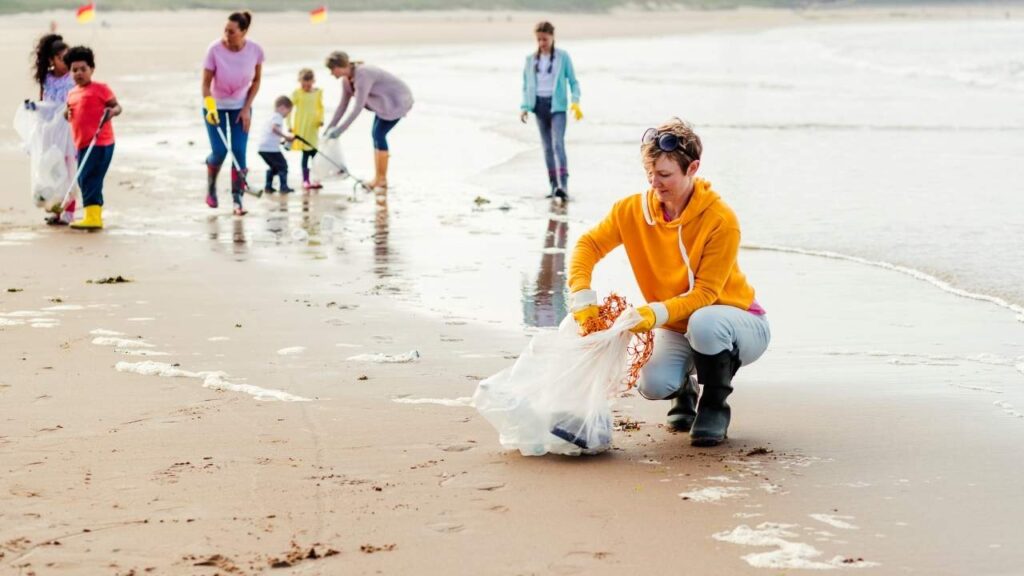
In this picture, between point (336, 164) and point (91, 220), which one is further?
point (336, 164)

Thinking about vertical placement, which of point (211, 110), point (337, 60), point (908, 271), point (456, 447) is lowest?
point (456, 447)

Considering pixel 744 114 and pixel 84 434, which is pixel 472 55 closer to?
pixel 744 114

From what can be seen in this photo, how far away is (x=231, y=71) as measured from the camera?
1102cm

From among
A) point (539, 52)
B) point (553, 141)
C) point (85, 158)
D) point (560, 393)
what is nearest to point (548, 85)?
point (539, 52)

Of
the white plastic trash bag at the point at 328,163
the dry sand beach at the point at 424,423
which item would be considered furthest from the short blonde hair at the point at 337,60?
the dry sand beach at the point at 424,423

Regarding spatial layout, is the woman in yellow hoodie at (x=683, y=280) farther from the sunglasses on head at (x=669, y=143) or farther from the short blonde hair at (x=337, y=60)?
the short blonde hair at (x=337, y=60)

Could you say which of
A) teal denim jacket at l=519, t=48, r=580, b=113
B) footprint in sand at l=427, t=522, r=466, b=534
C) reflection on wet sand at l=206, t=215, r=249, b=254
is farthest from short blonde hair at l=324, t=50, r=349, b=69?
footprint in sand at l=427, t=522, r=466, b=534

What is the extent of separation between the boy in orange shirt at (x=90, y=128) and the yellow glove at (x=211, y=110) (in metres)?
0.77

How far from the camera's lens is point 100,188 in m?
10.3

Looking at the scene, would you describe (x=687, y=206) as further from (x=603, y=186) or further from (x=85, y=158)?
(x=603, y=186)

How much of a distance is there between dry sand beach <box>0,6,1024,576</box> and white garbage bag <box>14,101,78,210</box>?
332 millimetres

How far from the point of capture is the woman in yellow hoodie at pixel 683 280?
4.80 m

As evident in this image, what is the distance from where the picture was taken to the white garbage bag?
10523 millimetres

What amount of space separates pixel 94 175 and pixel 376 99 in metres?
3.40
